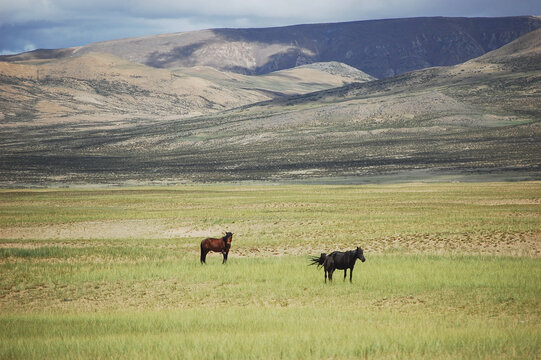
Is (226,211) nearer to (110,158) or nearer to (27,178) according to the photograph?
(27,178)

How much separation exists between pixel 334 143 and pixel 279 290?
12703cm

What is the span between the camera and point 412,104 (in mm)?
172250

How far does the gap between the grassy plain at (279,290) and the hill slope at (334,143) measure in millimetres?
58054

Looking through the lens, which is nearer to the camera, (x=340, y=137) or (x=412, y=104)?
(x=340, y=137)

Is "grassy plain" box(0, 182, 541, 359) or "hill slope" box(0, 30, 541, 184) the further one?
"hill slope" box(0, 30, 541, 184)

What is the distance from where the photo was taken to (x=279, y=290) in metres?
17.1

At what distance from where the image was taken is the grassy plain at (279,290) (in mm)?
10453

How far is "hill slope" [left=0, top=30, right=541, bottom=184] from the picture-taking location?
334 ft

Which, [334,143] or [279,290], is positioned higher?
[334,143]

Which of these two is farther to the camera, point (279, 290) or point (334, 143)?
point (334, 143)

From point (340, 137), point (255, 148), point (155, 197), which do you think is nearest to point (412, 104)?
point (340, 137)

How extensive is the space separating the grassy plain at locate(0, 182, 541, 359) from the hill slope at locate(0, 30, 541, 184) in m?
58.1

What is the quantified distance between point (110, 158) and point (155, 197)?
8214 cm

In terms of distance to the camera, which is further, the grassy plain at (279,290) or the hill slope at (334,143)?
the hill slope at (334,143)
